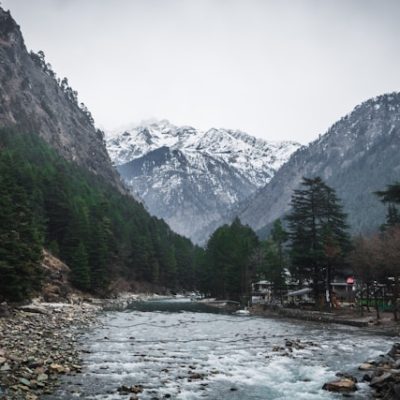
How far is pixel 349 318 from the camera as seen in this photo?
54500 millimetres

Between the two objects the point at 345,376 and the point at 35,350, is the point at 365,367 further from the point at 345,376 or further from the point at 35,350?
the point at 35,350

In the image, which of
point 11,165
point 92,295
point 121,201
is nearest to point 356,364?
point 92,295

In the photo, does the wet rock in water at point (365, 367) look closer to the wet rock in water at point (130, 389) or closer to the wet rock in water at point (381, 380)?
the wet rock in water at point (381, 380)

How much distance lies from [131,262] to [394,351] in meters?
110

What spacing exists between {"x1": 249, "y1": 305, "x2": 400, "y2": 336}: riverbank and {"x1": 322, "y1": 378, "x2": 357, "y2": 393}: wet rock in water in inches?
889

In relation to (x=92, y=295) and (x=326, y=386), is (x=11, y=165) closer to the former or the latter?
(x=92, y=295)

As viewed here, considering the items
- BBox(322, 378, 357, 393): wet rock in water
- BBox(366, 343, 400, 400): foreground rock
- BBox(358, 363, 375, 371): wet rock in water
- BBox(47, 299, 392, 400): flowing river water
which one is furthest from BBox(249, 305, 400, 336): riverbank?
BBox(322, 378, 357, 393): wet rock in water

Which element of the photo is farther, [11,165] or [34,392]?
[11,165]

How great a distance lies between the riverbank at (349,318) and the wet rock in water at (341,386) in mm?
22591

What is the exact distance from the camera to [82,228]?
89.9m

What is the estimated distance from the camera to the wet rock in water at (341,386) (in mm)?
20312

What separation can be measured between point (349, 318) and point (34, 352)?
40.2m

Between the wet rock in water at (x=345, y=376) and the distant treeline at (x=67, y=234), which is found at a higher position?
the distant treeline at (x=67, y=234)

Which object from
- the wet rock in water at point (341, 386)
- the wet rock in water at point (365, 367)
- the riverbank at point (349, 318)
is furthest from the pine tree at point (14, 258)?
the riverbank at point (349, 318)
